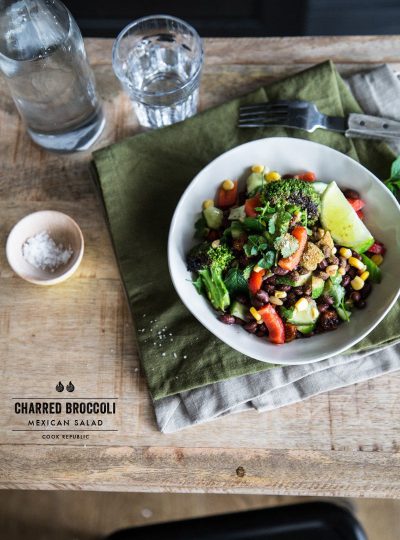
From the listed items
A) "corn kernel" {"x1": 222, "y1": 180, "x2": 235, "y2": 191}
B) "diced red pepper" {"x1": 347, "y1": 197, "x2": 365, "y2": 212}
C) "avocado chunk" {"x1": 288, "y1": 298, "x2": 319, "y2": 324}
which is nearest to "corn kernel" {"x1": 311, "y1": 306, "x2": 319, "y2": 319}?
"avocado chunk" {"x1": 288, "y1": 298, "x2": 319, "y2": 324}

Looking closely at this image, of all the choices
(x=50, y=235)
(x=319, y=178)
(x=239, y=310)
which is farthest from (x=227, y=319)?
(x=50, y=235)

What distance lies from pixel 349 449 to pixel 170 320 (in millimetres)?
609

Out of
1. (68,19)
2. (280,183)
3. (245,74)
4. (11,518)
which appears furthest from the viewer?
(11,518)

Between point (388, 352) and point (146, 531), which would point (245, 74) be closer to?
point (388, 352)

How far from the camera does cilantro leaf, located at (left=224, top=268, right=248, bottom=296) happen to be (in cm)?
162

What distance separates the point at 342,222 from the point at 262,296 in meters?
0.31

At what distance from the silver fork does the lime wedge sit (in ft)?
0.92

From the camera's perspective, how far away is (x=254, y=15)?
2527 millimetres

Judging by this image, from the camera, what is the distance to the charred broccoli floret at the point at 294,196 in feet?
→ 5.24

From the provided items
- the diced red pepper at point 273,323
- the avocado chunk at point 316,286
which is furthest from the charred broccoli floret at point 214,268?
the avocado chunk at point 316,286

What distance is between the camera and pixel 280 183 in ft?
5.31

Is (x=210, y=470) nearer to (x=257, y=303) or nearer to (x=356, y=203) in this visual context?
(x=257, y=303)

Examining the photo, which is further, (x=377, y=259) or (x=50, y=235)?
(x=50, y=235)

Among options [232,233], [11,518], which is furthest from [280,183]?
[11,518]
